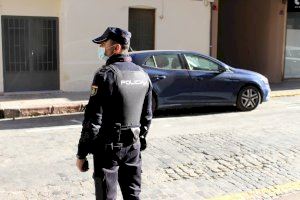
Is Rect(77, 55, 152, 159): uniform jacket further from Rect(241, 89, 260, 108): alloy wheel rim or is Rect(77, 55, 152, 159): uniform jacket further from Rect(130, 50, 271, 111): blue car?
Rect(241, 89, 260, 108): alloy wheel rim

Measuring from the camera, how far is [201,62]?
35.7 ft

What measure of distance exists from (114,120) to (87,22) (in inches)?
407

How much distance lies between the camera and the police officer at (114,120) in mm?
3629

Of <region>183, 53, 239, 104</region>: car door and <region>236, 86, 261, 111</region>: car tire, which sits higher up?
<region>183, 53, 239, 104</region>: car door

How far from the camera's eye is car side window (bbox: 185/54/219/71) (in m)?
10.8

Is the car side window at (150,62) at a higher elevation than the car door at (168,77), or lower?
higher

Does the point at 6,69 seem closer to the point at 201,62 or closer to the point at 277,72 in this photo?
the point at 201,62

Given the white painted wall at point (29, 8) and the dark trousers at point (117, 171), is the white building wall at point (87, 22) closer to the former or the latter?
the white painted wall at point (29, 8)

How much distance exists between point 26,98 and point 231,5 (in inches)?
401

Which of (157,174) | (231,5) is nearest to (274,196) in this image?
(157,174)

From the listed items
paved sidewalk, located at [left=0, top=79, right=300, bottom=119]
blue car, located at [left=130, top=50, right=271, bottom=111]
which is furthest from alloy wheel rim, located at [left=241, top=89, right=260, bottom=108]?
paved sidewalk, located at [left=0, top=79, right=300, bottom=119]

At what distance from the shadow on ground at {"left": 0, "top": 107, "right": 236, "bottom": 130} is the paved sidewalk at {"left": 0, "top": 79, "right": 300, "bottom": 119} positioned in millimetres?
349

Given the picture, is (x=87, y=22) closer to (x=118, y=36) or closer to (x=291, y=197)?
(x=291, y=197)

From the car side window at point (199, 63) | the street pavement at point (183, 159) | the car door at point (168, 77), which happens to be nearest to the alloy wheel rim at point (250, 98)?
the street pavement at point (183, 159)
